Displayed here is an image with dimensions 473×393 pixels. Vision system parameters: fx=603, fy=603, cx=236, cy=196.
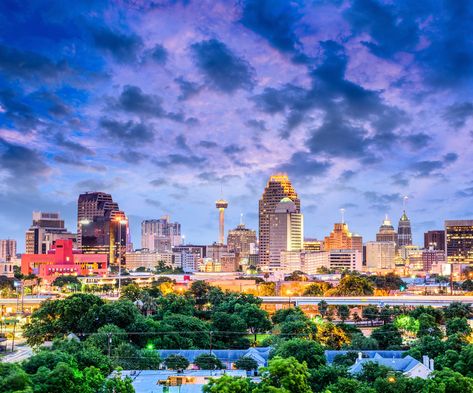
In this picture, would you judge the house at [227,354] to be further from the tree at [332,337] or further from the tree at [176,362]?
the tree at [332,337]

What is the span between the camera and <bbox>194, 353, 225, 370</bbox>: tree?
1743 inches

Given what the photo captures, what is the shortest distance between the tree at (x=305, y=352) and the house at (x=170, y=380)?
432 cm

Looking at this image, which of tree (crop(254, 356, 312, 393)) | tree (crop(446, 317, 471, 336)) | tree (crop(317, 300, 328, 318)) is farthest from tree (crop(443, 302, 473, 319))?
tree (crop(254, 356, 312, 393))

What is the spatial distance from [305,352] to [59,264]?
10932 centimetres

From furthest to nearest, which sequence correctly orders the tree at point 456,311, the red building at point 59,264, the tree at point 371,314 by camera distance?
the red building at point 59,264, the tree at point 371,314, the tree at point 456,311

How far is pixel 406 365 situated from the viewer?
42188 mm

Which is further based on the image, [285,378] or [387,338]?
[387,338]

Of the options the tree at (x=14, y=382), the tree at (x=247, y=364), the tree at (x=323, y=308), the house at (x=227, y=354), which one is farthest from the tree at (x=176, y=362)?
the tree at (x=323, y=308)

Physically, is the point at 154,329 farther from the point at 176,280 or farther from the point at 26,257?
the point at 26,257

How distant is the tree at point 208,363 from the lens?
44.3 m

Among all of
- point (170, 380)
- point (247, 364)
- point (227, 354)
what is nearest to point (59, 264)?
point (227, 354)

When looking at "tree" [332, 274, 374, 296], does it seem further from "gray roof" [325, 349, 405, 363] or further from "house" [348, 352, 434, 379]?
"house" [348, 352, 434, 379]

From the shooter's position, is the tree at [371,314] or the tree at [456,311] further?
the tree at [371,314]

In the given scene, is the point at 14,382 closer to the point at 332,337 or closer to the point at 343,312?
the point at 332,337
